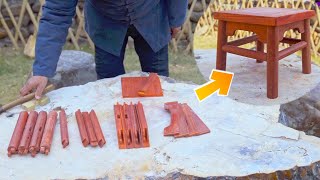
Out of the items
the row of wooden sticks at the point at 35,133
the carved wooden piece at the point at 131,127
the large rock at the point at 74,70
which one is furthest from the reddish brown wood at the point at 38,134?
the large rock at the point at 74,70

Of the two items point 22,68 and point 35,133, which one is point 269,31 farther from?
point 22,68

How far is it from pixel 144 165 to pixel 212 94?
51 centimetres

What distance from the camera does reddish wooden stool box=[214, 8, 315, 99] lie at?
2150 millimetres

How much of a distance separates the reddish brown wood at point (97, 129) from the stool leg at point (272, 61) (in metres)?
1.07

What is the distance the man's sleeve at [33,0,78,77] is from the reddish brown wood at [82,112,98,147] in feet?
0.73

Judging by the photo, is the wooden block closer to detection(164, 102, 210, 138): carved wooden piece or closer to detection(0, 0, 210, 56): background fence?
detection(164, 102, 210, 138): carved wooden piece

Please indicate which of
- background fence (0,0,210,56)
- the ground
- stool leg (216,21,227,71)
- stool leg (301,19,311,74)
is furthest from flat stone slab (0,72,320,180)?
background fence (0,0,210,56)

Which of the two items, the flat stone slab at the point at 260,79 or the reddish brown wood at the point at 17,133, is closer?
the reddish brown wood at the point at 17,133

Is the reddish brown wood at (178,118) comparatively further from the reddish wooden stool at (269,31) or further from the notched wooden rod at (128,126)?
the reddish wooden stool at (269,31)

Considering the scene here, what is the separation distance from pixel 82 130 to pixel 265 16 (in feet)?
3.91

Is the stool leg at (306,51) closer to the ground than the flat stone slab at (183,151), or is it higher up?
closer to the ground

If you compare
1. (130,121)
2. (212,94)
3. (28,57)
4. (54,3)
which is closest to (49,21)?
(54,3)

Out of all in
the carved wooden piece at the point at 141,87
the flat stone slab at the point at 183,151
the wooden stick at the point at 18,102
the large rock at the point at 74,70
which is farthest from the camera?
the large rock at the point at 74,70

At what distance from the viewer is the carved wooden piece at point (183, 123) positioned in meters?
1.31
